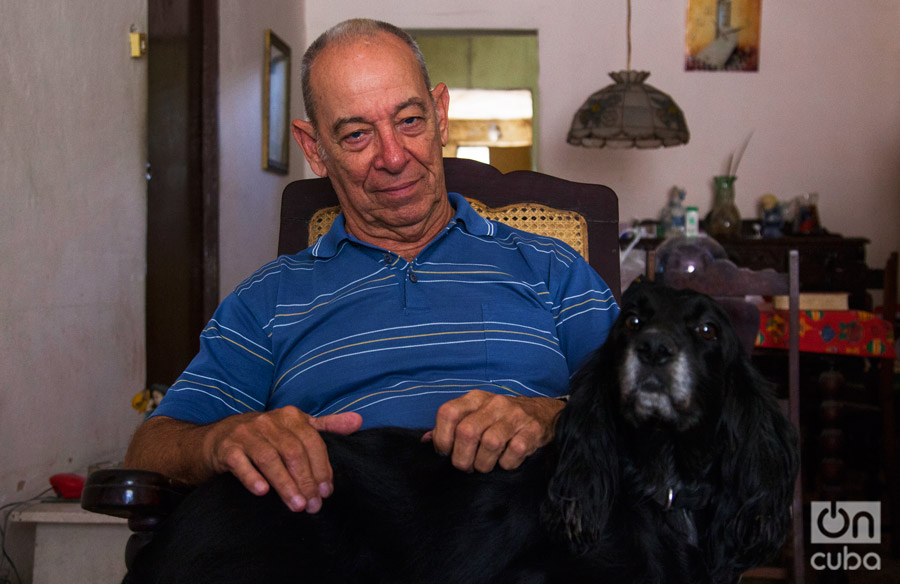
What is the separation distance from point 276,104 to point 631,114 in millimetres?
1707

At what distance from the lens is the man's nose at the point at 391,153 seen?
4.77 feet

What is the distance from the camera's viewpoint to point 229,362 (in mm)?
1352

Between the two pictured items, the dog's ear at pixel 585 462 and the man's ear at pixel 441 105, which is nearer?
the dog's ear at pixel 585 462

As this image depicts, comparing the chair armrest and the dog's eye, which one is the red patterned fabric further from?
the chair armrest

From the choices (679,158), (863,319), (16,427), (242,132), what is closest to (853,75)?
(679,158)

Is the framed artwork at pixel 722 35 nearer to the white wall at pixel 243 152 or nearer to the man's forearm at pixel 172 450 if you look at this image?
the white wall at pixel 243 152

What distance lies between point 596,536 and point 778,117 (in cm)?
434

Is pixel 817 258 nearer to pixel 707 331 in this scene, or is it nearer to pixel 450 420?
pixel 707 331

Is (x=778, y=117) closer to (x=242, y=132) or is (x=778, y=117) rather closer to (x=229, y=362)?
(x=242, y=132)

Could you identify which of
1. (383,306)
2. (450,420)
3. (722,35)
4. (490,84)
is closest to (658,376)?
(450,420)

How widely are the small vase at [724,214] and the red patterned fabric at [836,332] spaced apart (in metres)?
1.75

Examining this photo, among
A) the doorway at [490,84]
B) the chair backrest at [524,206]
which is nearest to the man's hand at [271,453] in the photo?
the chair backrest at [524,206]

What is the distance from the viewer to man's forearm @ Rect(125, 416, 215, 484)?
1097mm

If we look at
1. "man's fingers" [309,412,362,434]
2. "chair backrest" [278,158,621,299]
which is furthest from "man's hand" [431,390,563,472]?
"chair backrest" [278,158,621,299]
